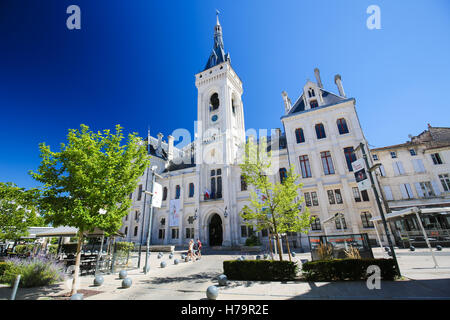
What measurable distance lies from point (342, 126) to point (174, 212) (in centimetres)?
2676

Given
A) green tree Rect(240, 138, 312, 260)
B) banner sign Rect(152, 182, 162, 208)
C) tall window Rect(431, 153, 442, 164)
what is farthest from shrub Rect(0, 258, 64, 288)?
tall window Rect(431, 153, 442, 164)

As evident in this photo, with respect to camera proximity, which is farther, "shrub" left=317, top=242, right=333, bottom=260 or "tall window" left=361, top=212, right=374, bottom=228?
"tall window" left=361, top=212, right=374, bottom=228

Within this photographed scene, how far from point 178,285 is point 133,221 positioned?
29494 mm

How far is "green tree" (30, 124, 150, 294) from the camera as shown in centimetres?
723

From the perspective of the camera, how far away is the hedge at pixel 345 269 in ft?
24.1

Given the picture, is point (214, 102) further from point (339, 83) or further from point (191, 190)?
point (339, 83)

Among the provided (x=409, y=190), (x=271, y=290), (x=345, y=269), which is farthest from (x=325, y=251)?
(x=409, y=190)

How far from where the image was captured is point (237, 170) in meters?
27.6

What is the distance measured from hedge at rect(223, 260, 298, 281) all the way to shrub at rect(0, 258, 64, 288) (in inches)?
313

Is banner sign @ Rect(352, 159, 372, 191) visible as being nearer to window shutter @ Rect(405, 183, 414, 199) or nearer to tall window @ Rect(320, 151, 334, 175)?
tall window @ Rect(320, 151, 334, 175)

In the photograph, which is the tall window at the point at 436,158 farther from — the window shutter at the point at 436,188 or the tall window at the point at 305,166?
the tall window at the point at 305,166

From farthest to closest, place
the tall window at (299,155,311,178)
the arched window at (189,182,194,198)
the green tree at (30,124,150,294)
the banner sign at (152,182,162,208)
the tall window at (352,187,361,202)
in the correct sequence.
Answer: the arched window at (189,182,194,198), the tall window at (299,155,311,178), the tall window at (352,187,361,202), the banner sign at (152,182,162,208), the green tree at (30,124,150,294)
